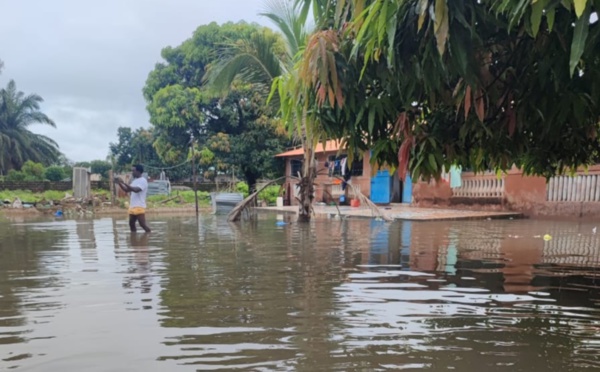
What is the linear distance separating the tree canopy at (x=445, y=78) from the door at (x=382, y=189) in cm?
1808

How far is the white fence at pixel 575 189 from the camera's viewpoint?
13.2m

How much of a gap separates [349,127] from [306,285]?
2005 millimetres

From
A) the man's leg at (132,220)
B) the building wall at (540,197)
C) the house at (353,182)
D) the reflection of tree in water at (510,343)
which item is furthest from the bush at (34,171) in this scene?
the reflection of tree in water at (510,343)

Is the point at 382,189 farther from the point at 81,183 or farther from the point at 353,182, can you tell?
the point at 81,183

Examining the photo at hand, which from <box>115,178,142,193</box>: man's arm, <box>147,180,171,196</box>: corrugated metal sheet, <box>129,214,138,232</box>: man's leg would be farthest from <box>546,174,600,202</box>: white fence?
<box>147,180,171,196</box>: corrugated metal sheet

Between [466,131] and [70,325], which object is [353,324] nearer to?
[466,131]

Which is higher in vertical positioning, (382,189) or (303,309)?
(382,189)

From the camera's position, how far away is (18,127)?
1503 inches

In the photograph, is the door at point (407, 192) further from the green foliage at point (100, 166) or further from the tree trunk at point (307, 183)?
the green foliage at point (100, 166)

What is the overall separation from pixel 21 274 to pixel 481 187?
1483cm

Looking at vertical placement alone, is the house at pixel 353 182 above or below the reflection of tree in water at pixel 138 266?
above

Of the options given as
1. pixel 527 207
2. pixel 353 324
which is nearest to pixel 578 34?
pixel 353 324

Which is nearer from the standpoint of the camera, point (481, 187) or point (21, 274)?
point (21, 274)

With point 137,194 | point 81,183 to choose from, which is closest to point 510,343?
point 137,194
